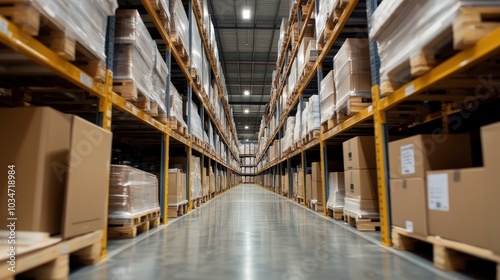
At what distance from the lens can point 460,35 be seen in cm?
188

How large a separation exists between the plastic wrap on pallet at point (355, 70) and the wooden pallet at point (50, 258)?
3.21 meters

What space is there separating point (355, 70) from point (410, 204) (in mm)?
1900

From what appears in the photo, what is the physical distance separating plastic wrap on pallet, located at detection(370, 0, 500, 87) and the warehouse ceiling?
9291 mm

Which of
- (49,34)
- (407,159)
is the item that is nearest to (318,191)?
(407,159)

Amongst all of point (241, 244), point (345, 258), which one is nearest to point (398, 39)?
point (345, 258)

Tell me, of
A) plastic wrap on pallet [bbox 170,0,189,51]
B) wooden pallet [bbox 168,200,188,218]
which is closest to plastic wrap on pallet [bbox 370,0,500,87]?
plastic wrap on pallet [bbox 170,0,189,51]

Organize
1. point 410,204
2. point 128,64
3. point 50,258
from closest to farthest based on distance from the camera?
point 50,258
point 410,204
point 128,64

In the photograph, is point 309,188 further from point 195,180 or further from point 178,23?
point 178,23

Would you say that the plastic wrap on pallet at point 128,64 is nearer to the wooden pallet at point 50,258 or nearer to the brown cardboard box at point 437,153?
the wooden pallet at point 50,258

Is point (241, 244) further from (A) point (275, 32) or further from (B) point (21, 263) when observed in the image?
(A) point (275, 32)

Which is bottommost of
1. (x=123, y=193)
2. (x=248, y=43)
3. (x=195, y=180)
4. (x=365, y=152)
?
(x=123, y=193)

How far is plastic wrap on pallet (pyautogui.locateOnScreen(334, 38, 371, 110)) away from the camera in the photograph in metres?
3.91

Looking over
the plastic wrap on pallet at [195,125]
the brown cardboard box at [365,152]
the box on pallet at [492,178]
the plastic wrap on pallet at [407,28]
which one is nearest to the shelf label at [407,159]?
the plastic wrap on pallet at [407,28]

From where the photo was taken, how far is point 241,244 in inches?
128
